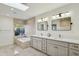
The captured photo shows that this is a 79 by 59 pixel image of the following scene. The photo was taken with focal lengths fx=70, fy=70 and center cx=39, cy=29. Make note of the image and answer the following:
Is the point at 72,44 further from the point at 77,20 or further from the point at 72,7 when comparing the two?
the point at 72,7

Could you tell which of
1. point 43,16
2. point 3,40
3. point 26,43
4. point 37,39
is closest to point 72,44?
point 37,39

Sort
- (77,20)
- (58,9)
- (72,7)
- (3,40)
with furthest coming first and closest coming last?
1. (3,40)
2. (58,9)
3. (72,7)
4. (77,20)

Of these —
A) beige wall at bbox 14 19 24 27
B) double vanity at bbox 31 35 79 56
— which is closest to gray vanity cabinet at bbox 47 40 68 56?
double vanity at bbox 31 35 79 56

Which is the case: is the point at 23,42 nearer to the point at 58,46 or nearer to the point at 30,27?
the point at 30,27

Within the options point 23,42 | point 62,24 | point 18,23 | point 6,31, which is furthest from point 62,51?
point 6,31

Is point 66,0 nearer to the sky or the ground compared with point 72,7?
nearer to the ground

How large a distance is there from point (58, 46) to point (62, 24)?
0.97 m

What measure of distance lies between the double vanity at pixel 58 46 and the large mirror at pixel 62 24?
20.7 inches

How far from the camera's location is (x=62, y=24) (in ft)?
9.49

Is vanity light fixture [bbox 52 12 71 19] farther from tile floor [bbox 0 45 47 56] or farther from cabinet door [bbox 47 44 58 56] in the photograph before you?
tile floor [bbox 0 45 47 56]

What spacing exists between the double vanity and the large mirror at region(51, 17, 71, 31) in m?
0.53

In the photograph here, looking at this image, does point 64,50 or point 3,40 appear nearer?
point 64,50

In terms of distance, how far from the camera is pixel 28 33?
476 cm

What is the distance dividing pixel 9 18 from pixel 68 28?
133 inches
